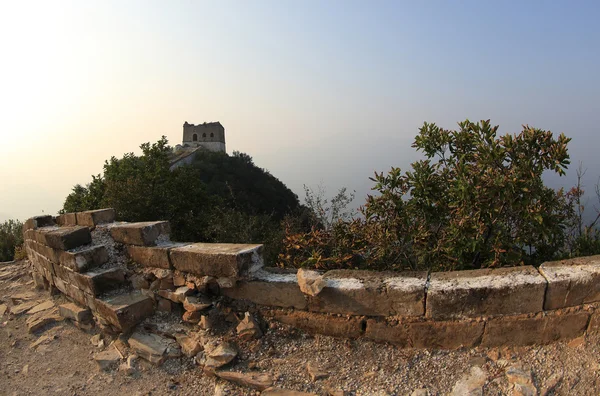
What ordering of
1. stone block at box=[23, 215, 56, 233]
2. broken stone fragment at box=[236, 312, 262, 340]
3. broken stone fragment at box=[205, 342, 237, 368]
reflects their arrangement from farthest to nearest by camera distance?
stone block at box=[23, 215, 56, 233] < broken stone fragment at box=[236, 312, 262, 340] < broken stone fragment at box=[205, 342, 237, 368]

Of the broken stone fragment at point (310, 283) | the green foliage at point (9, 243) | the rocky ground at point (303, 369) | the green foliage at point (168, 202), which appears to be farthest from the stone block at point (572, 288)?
the green foliage at point (9, 243)

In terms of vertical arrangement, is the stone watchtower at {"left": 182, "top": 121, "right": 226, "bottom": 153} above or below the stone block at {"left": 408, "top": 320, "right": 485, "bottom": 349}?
above

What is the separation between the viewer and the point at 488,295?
259 cm

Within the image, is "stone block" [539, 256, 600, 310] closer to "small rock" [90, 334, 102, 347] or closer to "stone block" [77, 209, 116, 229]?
"small rock" [90, 334, 102, 347]

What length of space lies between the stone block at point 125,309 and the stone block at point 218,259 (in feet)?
1.56

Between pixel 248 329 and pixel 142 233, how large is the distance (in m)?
1.53

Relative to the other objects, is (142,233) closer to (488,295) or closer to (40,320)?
(40,320)

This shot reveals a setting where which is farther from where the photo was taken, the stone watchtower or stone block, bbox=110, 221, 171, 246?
the stone watchtower

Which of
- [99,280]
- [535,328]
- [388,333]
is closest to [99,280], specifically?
[99,280]

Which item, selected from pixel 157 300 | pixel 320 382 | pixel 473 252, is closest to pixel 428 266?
pixel 473 252

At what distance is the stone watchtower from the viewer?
55781 mm

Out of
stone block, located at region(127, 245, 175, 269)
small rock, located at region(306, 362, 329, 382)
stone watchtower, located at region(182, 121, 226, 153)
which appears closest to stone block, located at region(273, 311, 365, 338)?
small rock, located at region(306, 362, 329, 382)

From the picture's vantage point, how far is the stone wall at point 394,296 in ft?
8.42

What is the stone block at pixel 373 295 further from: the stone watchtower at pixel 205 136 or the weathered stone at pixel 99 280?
the stone watchtower at pixel 205 136
